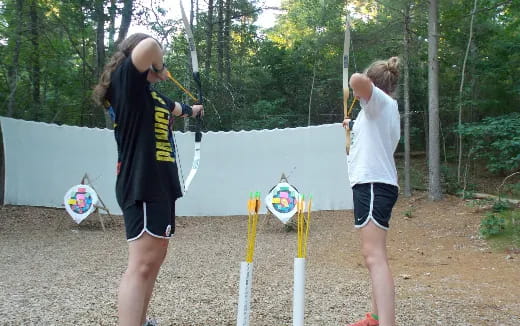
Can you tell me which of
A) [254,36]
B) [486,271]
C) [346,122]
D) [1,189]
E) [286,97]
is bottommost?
[486,271]

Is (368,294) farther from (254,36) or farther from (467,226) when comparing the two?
(254,36)

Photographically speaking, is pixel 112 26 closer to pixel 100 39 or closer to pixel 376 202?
pixel 100 39

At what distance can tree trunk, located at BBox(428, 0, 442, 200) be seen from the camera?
8.65 metres

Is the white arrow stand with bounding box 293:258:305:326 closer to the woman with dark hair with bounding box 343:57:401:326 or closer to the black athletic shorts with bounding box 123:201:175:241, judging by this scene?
the woman with dark hair with bounding box 343:57:401:326

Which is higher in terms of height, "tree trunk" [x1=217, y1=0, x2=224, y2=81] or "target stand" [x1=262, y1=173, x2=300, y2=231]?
"tree trunk" [x1=217, y1=0, x2=224, y2=81]

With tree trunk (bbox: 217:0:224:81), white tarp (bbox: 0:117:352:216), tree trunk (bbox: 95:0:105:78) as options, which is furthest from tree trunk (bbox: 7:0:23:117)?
tree trunk (bbox: 217:0:224:81)

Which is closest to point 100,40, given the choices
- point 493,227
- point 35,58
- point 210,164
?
point 35,58

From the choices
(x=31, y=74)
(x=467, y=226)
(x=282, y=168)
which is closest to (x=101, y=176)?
(x=31, y=74)

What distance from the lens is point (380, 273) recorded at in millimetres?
2064

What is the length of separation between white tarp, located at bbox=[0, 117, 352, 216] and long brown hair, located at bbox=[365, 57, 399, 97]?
6126 mm

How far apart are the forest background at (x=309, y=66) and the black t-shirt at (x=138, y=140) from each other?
21.9 ft

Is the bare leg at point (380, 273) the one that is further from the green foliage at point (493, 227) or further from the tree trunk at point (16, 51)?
the tree trunk at point (16, 51)

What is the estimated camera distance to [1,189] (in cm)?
859

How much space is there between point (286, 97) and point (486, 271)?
9521 millimetres
